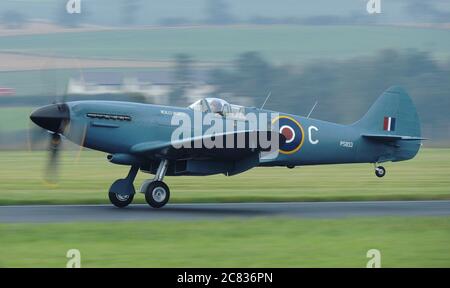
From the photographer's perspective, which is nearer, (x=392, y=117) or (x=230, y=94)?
(x=392, y=117)

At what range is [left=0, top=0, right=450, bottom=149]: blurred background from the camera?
6016cm

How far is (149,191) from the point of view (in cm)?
1595

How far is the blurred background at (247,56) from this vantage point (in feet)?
197

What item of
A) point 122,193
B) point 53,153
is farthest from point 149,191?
point 53,153

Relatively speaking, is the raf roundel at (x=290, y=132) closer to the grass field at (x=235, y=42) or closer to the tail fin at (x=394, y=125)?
the tail fin at (x=394, y=125)

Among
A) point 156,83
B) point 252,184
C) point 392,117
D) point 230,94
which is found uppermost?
point 230,94

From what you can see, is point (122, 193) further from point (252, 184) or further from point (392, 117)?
point (252, 184)

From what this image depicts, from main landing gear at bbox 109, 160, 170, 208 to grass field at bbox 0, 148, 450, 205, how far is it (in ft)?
4.72

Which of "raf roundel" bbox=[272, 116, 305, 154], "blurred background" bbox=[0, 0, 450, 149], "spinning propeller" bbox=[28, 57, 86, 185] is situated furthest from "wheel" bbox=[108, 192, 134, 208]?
"blurred background" bbox=[0, 0, 450, 149]

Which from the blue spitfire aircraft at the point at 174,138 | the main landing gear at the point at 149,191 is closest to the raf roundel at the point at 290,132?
the blue spitfire aircraft at the point at 174,138

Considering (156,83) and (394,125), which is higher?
(156,83)

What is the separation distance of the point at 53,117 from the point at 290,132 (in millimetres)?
5136

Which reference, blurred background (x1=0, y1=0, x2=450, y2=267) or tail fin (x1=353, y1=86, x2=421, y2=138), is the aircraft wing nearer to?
blurred background (x1=0, y1=0, x2=450, y2=267)

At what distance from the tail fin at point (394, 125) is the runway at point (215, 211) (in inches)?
66.2
